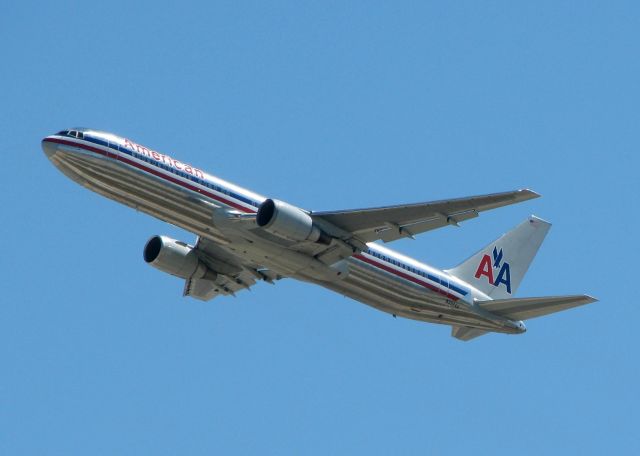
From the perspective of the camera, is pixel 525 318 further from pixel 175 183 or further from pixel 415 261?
pixel 175 183

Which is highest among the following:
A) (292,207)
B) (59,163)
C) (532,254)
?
(532,254)

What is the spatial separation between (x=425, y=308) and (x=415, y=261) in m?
2.45

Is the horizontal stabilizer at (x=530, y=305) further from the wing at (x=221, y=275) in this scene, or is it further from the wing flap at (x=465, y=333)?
the wing at (x=221, y=275)

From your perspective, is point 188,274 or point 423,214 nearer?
point 423,214

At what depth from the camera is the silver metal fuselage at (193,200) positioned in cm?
→ 5334

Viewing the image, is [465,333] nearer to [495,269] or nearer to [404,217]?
[495,269]

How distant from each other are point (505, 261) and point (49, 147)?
2656 cm

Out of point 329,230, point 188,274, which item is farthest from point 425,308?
point 188,274

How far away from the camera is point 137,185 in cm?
5341

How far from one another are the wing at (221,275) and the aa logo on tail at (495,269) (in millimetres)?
11639

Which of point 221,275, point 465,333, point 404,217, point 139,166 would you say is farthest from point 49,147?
point 465,333

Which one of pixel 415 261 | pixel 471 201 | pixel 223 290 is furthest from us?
pixel 223 290

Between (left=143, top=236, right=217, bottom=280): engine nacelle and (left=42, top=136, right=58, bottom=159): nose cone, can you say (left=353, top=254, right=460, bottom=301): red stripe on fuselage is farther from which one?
(left=42, top=136, right=58, bottom=159): nose cone

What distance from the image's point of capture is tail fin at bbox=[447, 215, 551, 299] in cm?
6384
